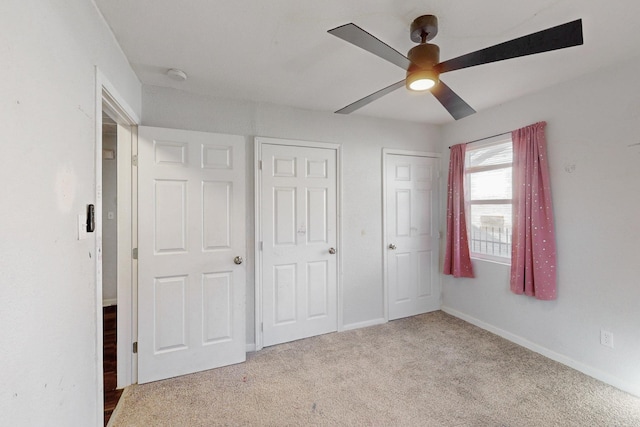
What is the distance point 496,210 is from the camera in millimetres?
3064

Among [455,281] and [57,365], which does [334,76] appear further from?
[455,281]

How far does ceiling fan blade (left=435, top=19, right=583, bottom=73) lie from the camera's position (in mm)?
1119

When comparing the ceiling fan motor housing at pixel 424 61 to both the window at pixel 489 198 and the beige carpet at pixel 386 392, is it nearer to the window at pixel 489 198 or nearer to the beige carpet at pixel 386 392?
the window at pixel 489 198

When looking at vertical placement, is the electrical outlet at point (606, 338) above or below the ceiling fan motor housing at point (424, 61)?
below

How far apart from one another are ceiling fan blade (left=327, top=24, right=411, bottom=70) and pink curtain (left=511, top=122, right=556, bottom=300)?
74.2 inches

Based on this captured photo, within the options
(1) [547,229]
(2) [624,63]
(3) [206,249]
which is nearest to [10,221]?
(3) [206,249]

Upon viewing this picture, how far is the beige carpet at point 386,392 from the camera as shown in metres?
1.83

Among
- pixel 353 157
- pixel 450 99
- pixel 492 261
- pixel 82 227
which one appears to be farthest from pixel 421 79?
pixel 492 261

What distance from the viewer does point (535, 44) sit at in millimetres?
1217

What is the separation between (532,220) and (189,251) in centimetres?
306

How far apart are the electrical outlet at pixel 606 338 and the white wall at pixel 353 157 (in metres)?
1.87

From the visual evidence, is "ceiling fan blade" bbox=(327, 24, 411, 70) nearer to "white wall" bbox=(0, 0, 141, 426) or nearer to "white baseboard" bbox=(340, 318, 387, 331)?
"white wall" bbox=(0, 0, 141, 426)

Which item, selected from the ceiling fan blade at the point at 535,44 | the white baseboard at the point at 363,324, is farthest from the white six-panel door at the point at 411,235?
the ceiling fan blade at the point at 535,44

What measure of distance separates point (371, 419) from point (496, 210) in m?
2.44
